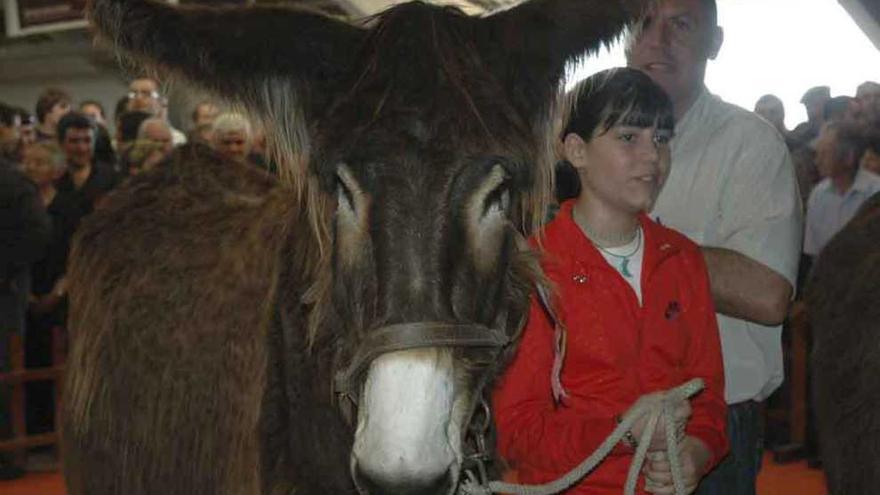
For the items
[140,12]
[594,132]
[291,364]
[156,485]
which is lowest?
[156,485]

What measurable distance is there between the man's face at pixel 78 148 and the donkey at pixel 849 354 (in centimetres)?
588

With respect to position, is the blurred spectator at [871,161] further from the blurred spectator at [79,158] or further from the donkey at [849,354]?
the blurred spectator at [79,158]

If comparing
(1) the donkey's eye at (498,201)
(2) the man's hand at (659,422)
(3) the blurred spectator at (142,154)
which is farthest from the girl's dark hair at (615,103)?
(3) the blurred spectator at (142,154)

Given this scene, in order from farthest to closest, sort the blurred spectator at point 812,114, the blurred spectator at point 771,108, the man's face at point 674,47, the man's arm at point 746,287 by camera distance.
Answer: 1. the blurred spectator at point 771,108
2. the blurred spectator at point 812,114
3. the man's face at point 674,47
4. the man's arm at point 746,287

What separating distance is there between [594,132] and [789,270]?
0.78 metres

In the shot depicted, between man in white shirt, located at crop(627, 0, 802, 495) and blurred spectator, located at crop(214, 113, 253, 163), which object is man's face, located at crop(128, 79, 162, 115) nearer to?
blurred spectator, located at crop(214, 113, 253, 163)

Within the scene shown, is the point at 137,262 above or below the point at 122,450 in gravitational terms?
above

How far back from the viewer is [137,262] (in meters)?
4.27

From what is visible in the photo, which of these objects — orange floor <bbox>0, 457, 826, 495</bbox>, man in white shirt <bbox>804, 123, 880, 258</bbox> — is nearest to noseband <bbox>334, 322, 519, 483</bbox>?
orange floor <bbox>0, 457, 826, 495</bbox>

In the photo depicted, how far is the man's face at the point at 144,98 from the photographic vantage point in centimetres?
1038

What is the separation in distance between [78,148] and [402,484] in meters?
7.29

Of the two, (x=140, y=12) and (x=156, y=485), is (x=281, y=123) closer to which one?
(x=140, y=12)

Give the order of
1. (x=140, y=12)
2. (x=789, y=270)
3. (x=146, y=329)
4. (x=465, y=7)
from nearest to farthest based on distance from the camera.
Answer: (x=140, y=12) < (x=465, y=7) < (x=789, y=270) < (x=146, y=329)

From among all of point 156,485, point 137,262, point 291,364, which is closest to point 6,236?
point 137,262
